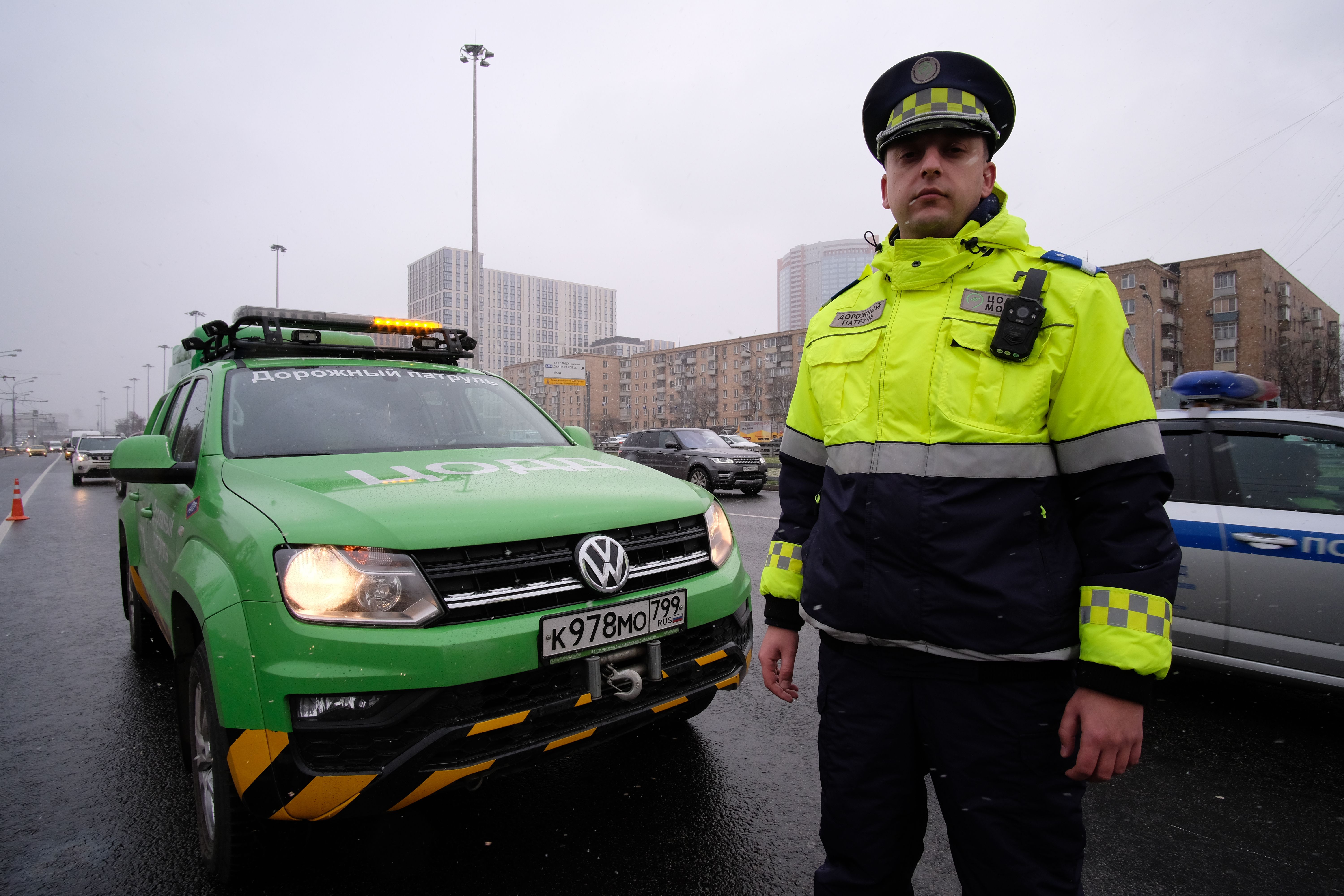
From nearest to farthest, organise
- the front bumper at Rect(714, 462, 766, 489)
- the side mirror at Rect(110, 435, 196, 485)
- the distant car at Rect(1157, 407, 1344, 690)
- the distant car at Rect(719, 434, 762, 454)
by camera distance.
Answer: the side mirror at Rect(110, 435, 196, 485)
the distant car at Rect(1157, 407, 1344, 690)
the front bumper at Rect(714, 462, 766, 489)
the distant car at Rect(719, 434, 762, 454)

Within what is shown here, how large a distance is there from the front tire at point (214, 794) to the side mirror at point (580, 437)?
192cm

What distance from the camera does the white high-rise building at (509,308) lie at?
3822 cm

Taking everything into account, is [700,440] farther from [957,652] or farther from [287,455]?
[957,652]

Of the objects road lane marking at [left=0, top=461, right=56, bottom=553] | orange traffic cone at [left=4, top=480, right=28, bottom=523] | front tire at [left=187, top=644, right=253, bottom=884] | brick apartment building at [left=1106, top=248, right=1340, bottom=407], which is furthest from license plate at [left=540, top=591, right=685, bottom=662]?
brick apartment building at [left=1106, top=248, right=1340, bottom=407]

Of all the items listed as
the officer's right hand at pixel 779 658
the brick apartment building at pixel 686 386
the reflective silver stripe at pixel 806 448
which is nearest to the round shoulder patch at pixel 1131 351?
the reflective silver stripe at pixel 806 448

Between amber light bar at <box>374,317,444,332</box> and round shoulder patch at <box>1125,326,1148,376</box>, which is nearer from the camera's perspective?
round shoulder patch at <box>1125,326,1148,376</box>

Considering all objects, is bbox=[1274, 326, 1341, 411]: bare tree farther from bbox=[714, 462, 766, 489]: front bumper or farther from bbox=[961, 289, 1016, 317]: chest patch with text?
bbox=[961, 289, 1016, 317]: chest patch with text

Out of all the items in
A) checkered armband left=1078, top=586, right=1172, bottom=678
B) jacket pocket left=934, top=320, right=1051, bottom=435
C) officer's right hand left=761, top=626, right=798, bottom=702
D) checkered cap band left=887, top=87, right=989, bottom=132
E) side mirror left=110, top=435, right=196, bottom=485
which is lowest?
officer's right hand left=761, top=626, right=798, bottom=702

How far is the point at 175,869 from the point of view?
A: 2.27 meters

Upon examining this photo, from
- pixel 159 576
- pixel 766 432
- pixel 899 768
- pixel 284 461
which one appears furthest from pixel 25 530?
pixel 766 432

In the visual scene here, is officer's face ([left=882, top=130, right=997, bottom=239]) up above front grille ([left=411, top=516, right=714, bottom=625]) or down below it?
above

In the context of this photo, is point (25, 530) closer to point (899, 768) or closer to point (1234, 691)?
point (899, 768)

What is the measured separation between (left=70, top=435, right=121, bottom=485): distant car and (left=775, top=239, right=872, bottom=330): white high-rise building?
86.3 m

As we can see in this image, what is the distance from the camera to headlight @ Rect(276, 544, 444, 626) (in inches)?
74.4
